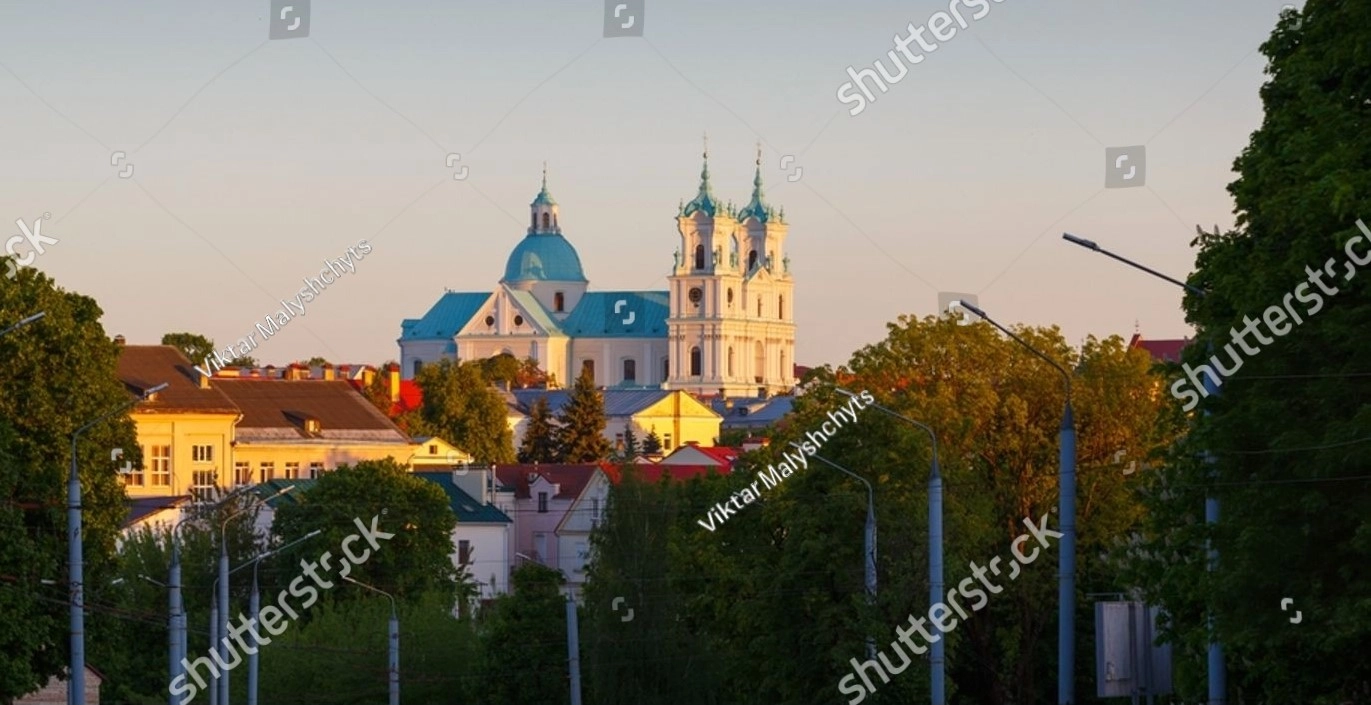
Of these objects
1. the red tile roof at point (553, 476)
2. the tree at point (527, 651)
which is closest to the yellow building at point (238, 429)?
the red tile roof at point (553, 476)

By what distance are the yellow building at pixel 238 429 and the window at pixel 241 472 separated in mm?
49

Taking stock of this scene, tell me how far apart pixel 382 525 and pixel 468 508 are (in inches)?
1322

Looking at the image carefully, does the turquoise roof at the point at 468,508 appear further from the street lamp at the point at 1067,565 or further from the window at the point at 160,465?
the street lamp at the point at 1067,565

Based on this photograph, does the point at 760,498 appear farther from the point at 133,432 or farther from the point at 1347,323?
the point at 1347,323

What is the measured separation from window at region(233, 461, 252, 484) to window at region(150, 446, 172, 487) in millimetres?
4303

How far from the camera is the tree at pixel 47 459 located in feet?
165

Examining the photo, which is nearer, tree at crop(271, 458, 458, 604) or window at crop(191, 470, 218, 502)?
tree at crop(271, 458, 458, 604)

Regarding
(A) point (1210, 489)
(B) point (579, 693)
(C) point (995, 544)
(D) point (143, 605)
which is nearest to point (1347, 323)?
(A) point (1210, 489)

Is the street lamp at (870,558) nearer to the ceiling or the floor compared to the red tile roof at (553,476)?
nearer to the floor

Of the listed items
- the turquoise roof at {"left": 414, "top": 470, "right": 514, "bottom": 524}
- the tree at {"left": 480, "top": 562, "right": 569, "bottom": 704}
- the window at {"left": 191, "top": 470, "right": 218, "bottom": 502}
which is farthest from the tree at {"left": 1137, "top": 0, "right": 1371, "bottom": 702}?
the window at {"left": 191, "top": 470, "right": 218, "bottom": 502}

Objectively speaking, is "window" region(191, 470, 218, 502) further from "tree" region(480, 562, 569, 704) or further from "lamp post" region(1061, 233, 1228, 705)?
"lamp post" region(1061, 233, 1228, 705)

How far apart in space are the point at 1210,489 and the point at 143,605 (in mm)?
56384

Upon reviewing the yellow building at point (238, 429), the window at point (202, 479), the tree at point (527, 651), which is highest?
the yellow building at point (238, 429)

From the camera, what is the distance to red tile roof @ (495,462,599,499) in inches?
5561
